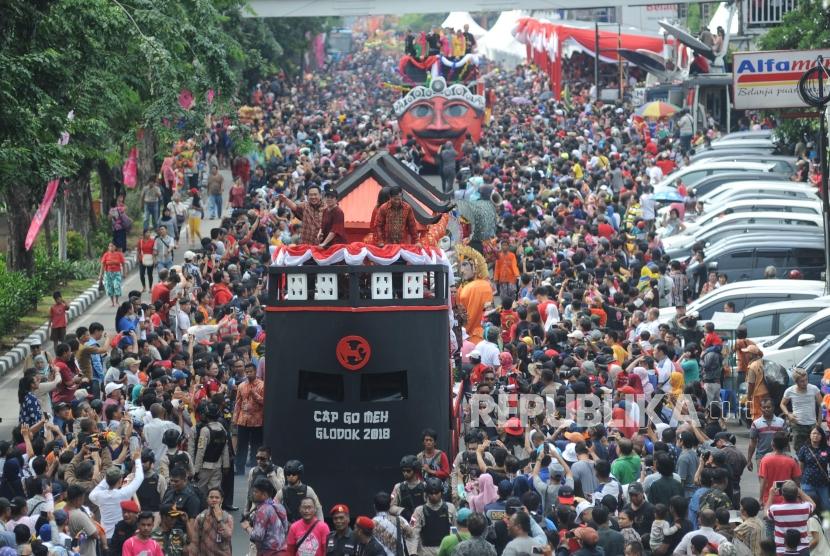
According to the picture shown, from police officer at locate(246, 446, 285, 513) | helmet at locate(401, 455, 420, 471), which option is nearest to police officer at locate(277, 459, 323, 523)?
police officer at locate(246, 446, 285, 513)

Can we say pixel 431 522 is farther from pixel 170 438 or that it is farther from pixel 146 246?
pixel 146 246

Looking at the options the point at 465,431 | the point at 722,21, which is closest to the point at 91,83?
the point at 465,431

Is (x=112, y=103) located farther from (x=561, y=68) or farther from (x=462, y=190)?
(x=561, y=68)

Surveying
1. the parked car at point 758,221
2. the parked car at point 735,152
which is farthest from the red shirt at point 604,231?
the parked car at point 735,152

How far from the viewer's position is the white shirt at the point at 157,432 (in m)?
17.4

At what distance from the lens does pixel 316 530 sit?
14242 millimetres

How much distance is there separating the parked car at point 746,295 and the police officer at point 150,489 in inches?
412

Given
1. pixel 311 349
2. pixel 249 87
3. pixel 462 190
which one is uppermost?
pixel 249 87

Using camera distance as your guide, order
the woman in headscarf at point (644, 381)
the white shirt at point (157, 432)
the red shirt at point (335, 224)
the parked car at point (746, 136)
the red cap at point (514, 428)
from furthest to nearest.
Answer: the parked car at point (746, 136), the woman in headscarf at point (644, 381), the red cap at point (514, 428), the red shirt at point (335, 224), the white shirt at point (157, 432)

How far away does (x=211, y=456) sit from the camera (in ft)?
56.9

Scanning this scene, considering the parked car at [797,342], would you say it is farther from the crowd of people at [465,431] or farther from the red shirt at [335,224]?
the red shirt at [335,224]

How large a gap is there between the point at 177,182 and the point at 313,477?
952 inches

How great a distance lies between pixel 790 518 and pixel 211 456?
19.0 ft

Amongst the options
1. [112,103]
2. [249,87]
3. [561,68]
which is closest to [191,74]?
[112,103]
